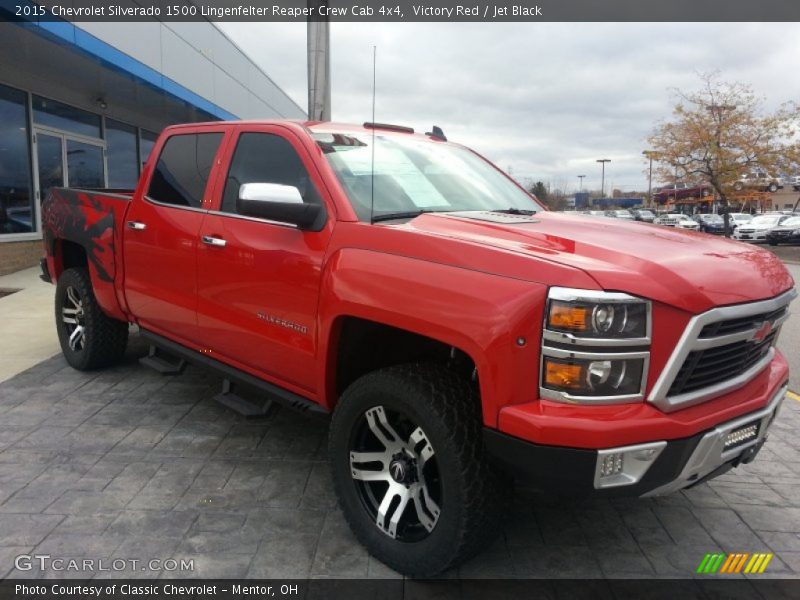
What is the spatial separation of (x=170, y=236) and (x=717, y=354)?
3184 millimetres

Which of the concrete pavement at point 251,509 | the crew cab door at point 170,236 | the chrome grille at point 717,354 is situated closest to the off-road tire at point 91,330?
the concrete pavement at point 251,509

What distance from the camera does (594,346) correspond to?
6.95 feet

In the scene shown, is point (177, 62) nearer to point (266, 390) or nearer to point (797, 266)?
point (266, 390)

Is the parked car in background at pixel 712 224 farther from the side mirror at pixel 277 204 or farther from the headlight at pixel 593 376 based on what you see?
the headlight at pixel 593 376

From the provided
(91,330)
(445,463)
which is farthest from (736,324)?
(91,330)

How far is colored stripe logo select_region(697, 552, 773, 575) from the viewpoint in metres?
2.82

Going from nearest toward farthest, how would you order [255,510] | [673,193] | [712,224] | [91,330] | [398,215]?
1. [398,215]
2. [255,510]
3. [91,330]
4. [712,224]
5. [673,193]

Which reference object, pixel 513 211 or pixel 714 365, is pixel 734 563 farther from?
pixel 513 211

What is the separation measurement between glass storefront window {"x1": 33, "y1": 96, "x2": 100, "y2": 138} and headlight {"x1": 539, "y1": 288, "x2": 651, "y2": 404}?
40.4ft

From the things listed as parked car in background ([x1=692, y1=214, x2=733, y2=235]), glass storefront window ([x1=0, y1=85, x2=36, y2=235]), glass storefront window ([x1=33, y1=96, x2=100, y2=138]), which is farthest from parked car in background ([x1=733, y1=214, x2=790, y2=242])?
glass storefront window ([x1=0, y1=85, x2=36, y2=235])

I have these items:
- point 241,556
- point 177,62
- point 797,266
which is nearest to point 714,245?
point 241,556

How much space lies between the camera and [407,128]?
435cm

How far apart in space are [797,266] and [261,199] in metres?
19.2

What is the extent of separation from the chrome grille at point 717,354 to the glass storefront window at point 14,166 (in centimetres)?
1171
